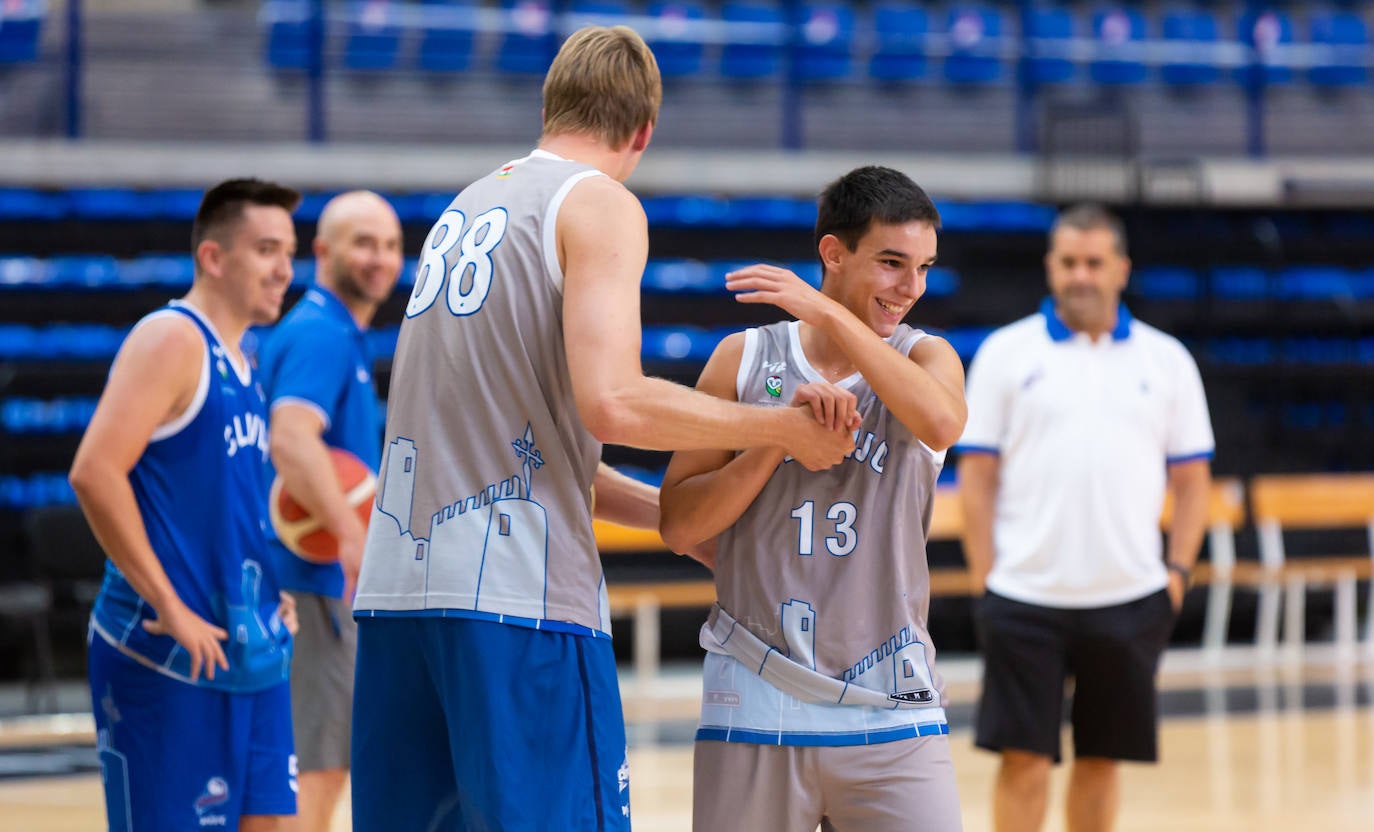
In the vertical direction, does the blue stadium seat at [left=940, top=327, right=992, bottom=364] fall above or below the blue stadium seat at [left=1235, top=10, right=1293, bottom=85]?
below

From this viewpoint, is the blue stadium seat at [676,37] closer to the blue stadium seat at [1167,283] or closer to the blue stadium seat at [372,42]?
the blue stadium seat at [372,42]

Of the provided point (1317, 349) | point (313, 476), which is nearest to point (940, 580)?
point (1317, 349)

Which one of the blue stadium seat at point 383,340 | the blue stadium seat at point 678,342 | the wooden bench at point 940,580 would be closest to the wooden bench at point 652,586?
the wooden bench at point 940,580

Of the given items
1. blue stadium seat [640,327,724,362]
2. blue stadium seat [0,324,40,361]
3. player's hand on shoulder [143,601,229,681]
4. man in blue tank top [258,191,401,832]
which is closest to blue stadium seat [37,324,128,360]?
blue stadium seat [0,324,40,361]

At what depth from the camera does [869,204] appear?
2.51m

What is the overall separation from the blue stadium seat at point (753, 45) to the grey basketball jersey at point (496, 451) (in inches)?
422

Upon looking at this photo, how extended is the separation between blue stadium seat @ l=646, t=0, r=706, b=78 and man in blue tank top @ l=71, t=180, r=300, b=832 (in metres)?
9.26

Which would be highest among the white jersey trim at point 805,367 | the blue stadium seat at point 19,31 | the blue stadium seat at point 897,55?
the blue stadium seat at point 897,55

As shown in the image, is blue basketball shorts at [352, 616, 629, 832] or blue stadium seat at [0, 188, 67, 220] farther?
blue stadium seat at [0, 188, 67, 220]

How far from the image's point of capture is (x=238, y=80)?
1170 cm

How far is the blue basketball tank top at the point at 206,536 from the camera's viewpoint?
121 inches

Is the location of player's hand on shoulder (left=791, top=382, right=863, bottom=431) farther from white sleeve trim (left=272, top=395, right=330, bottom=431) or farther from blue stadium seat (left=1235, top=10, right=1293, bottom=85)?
blue stadium seat (left=1235, top=10, right=1293, bottom=85)

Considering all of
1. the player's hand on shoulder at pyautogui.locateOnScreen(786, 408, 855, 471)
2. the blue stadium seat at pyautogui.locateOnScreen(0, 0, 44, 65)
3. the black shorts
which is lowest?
the black shorts

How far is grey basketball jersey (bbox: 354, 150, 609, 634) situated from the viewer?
2248 millimetres
